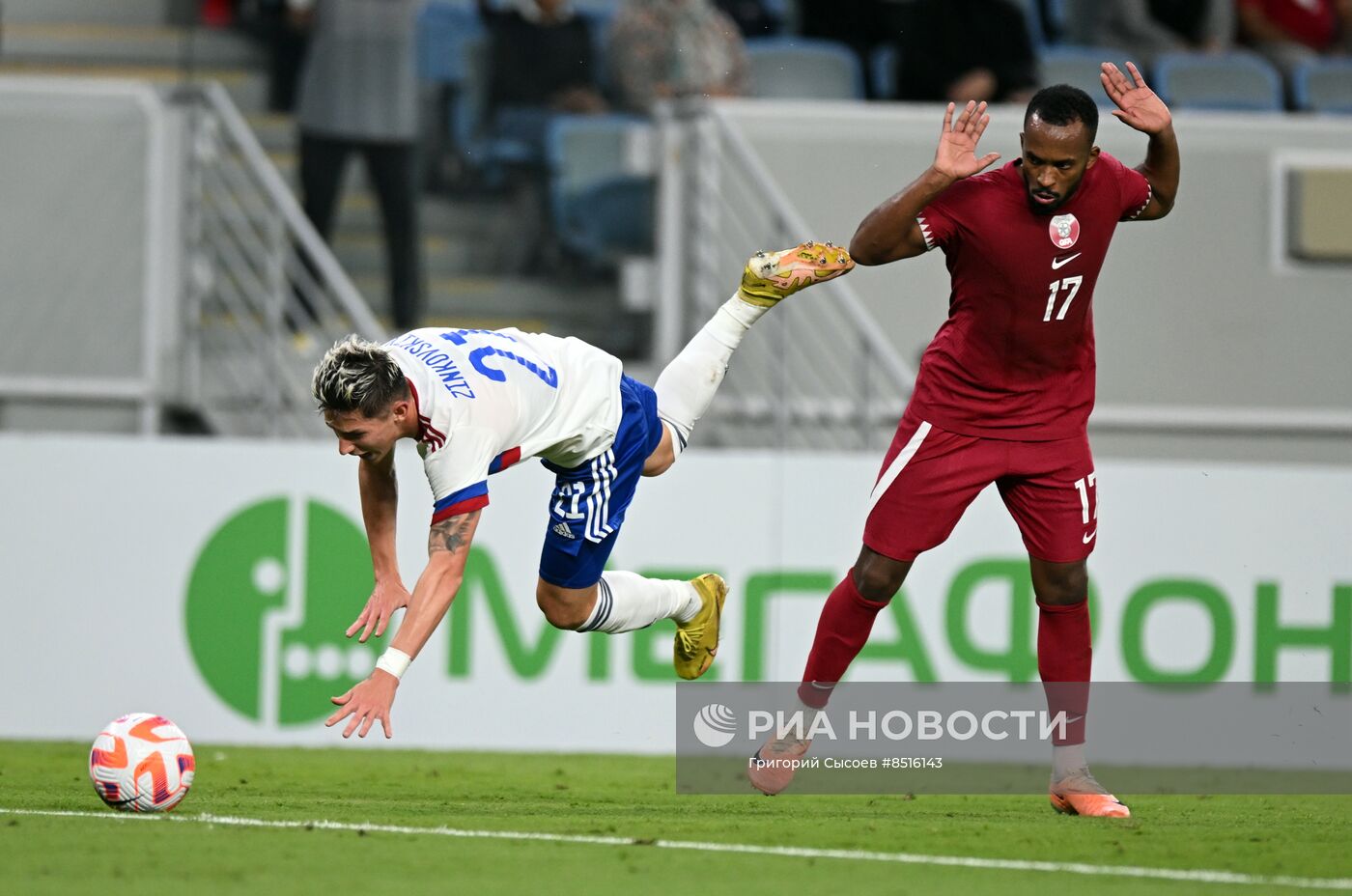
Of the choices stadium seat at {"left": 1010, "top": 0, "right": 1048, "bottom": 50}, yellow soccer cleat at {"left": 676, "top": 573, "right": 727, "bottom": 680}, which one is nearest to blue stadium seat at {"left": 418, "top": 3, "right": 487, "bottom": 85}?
stadium seat at {"left": 1010, "top": 0, "right": 1048, "bottom": 50}

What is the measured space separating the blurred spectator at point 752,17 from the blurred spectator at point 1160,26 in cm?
206

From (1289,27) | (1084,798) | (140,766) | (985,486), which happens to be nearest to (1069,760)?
(1084,798)

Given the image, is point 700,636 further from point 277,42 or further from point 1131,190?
point 277,42

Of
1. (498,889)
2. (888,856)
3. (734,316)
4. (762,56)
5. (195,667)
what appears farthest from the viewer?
(762,56)

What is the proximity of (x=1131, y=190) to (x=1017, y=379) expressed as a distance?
0.68 metres

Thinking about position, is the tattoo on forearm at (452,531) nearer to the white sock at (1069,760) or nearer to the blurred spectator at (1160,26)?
the white sock at (1069,760)

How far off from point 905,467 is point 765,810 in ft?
3.91

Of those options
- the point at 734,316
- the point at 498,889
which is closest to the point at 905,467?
the point at 734,316

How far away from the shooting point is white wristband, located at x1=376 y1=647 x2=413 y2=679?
5369mm

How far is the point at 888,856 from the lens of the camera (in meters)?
5.27

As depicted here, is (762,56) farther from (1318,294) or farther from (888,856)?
(888,856)

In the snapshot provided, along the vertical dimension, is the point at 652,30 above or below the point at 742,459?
above

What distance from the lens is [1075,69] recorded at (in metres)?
11.6

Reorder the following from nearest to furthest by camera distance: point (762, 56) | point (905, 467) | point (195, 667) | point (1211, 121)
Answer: point (905, 467), point (195, 667), point (1211, 121), point (762, 56)
